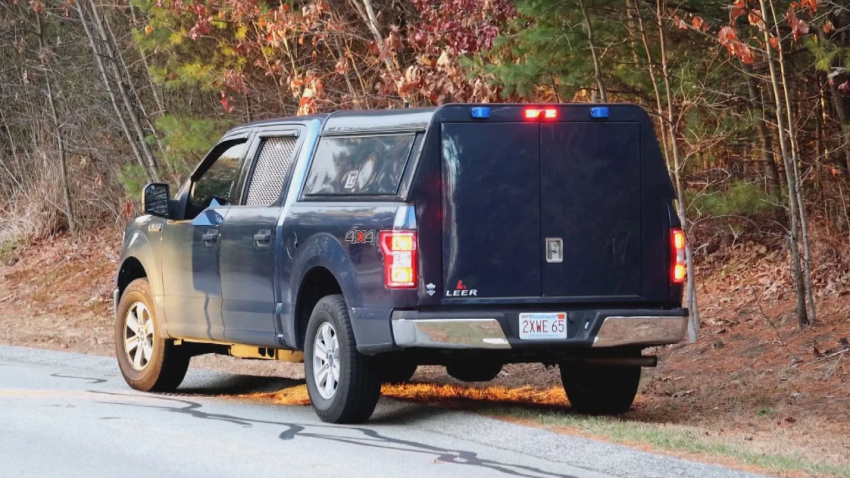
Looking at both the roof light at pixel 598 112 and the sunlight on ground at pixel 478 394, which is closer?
the roof light at pixel 598 112

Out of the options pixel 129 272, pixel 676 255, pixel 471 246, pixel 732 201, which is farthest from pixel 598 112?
pixel 732 201

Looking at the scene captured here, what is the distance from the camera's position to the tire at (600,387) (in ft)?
32.5

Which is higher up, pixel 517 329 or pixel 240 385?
pixel 517 329

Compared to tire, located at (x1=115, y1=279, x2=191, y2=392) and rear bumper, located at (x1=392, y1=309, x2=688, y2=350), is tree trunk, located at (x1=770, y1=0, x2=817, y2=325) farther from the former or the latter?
tire, located at (x1=115, y1=279, x2=191, y2=392)

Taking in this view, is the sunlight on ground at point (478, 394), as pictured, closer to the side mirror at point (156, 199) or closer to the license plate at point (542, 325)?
the license plate at point (542, 325)

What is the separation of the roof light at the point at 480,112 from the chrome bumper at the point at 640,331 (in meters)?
1.56

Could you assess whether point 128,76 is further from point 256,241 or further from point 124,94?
point 256,241

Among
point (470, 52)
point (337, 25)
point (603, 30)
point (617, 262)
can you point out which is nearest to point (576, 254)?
point (617, 262)

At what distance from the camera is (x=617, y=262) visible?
29.8 feet

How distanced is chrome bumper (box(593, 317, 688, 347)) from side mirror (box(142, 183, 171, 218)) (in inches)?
156

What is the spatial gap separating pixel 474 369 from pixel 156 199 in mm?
2990

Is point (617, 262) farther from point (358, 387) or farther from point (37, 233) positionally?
point (37, 233)

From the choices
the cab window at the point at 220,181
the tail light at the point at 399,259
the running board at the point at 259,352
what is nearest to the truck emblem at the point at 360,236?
the tail light at the point at 399,259

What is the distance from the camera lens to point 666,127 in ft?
50.0
